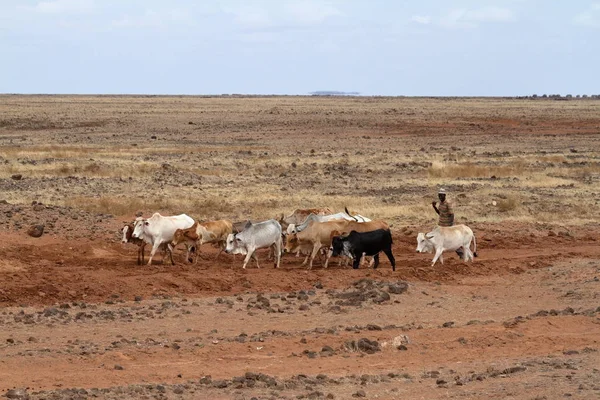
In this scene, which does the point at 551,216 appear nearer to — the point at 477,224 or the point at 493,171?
the point at 477,224

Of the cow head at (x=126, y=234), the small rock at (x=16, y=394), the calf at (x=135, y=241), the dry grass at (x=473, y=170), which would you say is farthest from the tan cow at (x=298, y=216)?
the dry grass at (x=473, y=170)

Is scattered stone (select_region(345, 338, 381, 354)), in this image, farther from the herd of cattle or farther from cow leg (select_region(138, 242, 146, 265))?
cow leg (select_region(138, 242, 146, 265))

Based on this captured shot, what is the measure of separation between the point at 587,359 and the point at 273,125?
58.8 metres

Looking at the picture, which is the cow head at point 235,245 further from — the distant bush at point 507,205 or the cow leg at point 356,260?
the distant bush at point 507,205

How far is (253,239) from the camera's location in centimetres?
1989

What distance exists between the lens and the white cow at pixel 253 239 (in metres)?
19.9

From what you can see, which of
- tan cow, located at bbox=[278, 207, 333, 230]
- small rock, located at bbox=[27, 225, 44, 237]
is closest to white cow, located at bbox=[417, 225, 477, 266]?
tan cow, located at bbox=[278, 207, 333, 230]

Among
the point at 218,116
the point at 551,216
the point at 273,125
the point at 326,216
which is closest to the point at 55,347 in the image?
the point at 326,216

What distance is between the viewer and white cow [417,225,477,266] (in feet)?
65.1

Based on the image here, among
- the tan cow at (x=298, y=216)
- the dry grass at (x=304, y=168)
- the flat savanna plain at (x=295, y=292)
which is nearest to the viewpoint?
the flat savanna plain at (x=295, y=292)

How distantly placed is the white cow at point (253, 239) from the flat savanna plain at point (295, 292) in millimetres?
486

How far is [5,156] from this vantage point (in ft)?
134

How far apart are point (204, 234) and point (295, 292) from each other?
3874mm

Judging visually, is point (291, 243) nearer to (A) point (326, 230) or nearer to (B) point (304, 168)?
(A) point (326, 230)
